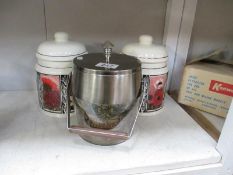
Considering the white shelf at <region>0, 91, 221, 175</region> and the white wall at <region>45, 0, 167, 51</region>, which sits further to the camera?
the white wall at <region>45, 0, 167, 51</region>

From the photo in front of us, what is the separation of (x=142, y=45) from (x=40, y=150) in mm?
301

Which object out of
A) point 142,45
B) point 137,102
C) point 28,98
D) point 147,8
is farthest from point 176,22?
point 28,98

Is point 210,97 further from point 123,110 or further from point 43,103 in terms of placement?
point 43,103

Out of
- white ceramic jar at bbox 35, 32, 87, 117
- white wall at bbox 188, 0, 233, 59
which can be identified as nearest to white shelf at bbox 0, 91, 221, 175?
white ceramic jar at bbox 35, 32, 87, 117

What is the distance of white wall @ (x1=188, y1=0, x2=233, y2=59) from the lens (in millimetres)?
691

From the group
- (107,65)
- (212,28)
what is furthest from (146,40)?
(212,28)

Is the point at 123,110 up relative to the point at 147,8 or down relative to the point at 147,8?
down

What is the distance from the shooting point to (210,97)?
0.58m

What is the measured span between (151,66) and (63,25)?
267mm

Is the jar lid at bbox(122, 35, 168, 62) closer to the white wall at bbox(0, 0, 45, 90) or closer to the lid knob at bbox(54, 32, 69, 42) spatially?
the lid knob at bbox(54, 32, 69, 42)

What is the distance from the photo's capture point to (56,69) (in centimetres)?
49

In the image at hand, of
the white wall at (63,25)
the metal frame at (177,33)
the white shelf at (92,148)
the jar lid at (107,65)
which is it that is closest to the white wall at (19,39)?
the white wall at (63,25)

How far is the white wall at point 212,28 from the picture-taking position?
2.27ft

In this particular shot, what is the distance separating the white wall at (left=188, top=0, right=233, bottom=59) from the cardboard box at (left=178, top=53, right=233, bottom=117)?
12 centimetres
